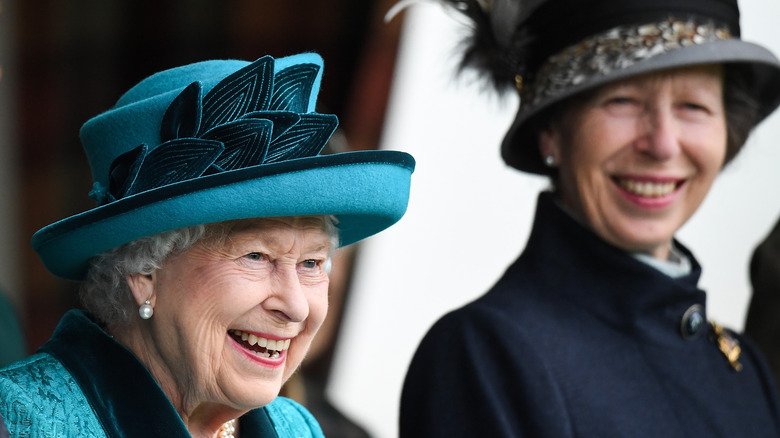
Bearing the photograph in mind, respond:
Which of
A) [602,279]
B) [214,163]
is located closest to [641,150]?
[602,279]

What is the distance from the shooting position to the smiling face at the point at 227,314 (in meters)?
1.97

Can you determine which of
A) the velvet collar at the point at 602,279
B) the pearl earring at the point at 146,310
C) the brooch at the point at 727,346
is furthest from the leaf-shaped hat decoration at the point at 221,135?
the brooch at the point at 727,346

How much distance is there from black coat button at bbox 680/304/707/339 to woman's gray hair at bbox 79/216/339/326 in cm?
130

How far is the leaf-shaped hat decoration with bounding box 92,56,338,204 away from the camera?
193cm

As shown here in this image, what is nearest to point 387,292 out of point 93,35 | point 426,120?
point 426,120

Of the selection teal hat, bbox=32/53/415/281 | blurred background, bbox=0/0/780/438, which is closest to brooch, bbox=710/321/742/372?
blurred background, bbox=0/0/780/438

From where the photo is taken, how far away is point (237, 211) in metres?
1.88

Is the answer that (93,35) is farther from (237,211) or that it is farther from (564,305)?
(237,211)

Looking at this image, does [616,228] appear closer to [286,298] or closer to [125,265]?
[286,298]

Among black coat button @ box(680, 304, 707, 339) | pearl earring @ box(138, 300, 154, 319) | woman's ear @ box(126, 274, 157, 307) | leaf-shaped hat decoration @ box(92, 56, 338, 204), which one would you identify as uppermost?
leaf-shaped hat decoration @ box(92, 56, 338, 204)

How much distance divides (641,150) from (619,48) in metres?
0.30

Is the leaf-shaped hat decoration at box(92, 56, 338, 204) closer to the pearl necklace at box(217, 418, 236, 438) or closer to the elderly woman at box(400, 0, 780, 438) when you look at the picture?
the pearl necklace at box(217, 418, 236, 438)

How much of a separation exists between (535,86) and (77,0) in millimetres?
4409

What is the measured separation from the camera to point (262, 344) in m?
2.03
